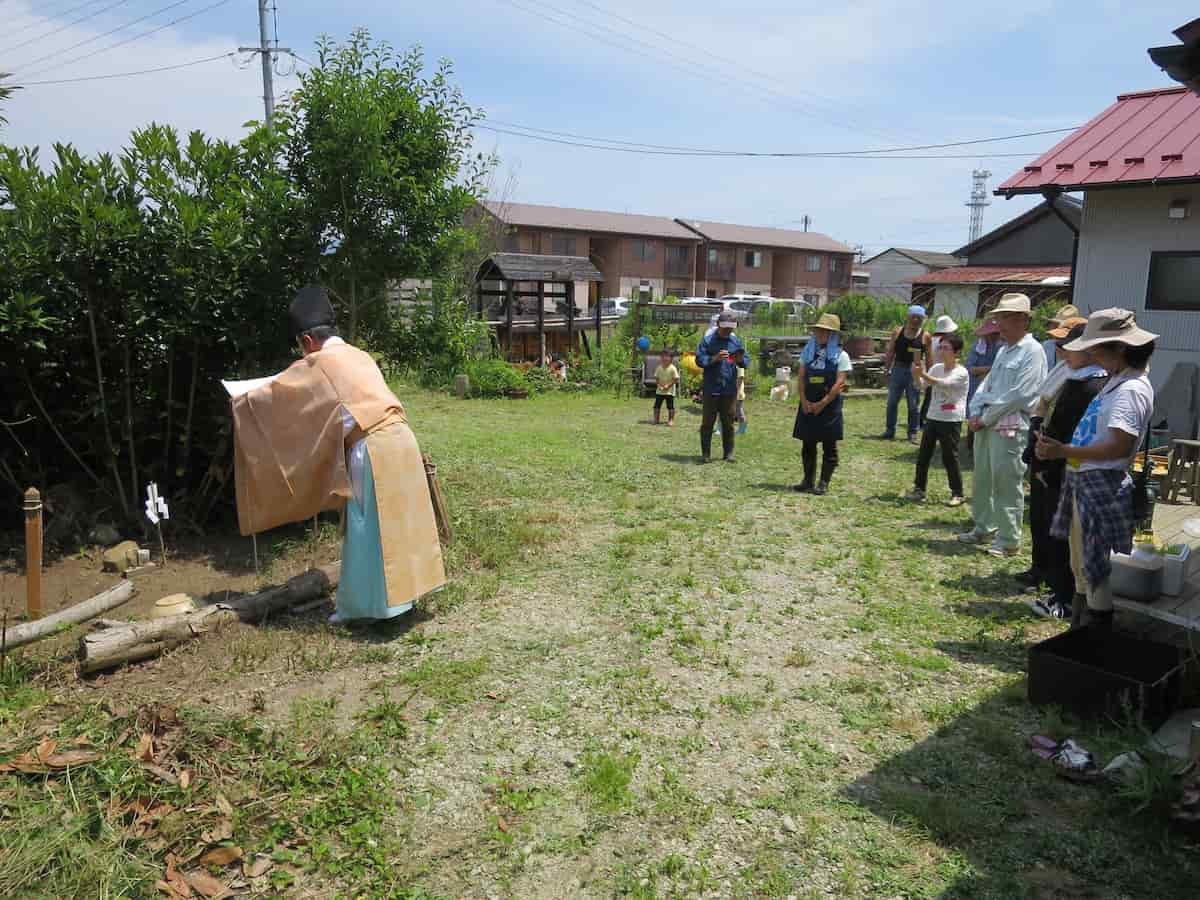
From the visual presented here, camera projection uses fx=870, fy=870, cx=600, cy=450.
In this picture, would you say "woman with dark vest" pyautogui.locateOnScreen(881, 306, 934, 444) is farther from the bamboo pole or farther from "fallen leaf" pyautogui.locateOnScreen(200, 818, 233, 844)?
"fallen leaf" pyautogui.locateOnScreen(200, 818, 233, 844)

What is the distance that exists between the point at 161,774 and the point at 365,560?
1806 millimetres

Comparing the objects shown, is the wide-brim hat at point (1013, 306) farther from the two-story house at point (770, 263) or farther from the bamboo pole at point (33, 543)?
the two-story house at point (770, 263)

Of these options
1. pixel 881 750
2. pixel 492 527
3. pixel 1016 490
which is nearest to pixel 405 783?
pixel 881 750

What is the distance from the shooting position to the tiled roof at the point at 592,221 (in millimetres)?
43794

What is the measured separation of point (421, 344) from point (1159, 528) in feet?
19.6

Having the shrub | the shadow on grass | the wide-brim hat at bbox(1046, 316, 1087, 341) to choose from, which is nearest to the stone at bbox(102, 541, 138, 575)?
the shadow on grass

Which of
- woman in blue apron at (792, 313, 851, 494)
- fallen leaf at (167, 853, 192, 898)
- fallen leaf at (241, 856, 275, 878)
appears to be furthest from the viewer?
woman in blue apron at (792, 313, 851, 494)

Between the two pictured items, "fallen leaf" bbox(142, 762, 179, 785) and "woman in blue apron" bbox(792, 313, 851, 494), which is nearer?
"fallen leaf" bbox(142, 762, 179, 785)

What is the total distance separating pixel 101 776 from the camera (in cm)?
331

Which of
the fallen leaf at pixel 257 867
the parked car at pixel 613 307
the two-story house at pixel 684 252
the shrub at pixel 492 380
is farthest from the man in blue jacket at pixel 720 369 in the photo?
the two-story house at pixel 684 252

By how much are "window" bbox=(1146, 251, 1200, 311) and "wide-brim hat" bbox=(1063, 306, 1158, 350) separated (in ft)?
22.3

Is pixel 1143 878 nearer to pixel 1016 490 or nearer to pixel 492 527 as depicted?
pixel 1016 490

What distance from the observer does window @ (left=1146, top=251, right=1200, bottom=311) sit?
9711 millimetres

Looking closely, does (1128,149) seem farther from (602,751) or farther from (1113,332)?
(602,751)
